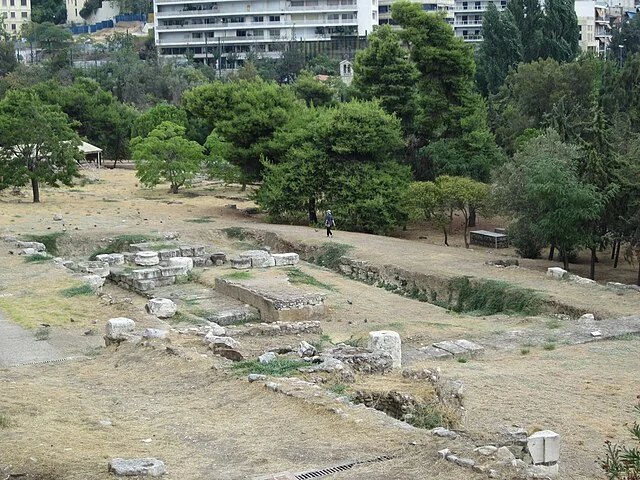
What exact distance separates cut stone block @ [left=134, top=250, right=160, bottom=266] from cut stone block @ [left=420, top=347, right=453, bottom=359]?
1234cm

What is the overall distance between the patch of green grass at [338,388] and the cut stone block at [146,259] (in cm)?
1586

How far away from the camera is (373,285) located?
28.4m

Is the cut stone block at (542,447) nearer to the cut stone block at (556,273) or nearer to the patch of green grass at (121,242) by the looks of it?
the cut stone block at (556,273)

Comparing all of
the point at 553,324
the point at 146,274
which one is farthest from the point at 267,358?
the point at 146,274

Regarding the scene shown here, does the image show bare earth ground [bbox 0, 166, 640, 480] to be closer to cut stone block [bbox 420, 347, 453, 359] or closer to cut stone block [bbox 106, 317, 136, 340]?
cut stone block [bbox 420, 347, 453, 359]

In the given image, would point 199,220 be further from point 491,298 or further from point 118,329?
point 118,329

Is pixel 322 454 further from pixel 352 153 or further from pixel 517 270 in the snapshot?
pixel 352 153

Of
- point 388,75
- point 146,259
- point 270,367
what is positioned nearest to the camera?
point 270,367

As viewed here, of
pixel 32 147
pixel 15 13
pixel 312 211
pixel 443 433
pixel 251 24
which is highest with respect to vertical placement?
pixel 15 13

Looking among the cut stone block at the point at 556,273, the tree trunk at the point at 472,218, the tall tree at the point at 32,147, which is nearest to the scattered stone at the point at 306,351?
the cut stone block at the point at 556,273

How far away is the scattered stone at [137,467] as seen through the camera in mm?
10742

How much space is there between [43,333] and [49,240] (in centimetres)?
1429

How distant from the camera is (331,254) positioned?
3173 cm

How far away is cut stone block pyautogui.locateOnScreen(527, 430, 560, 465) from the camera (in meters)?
11.8
